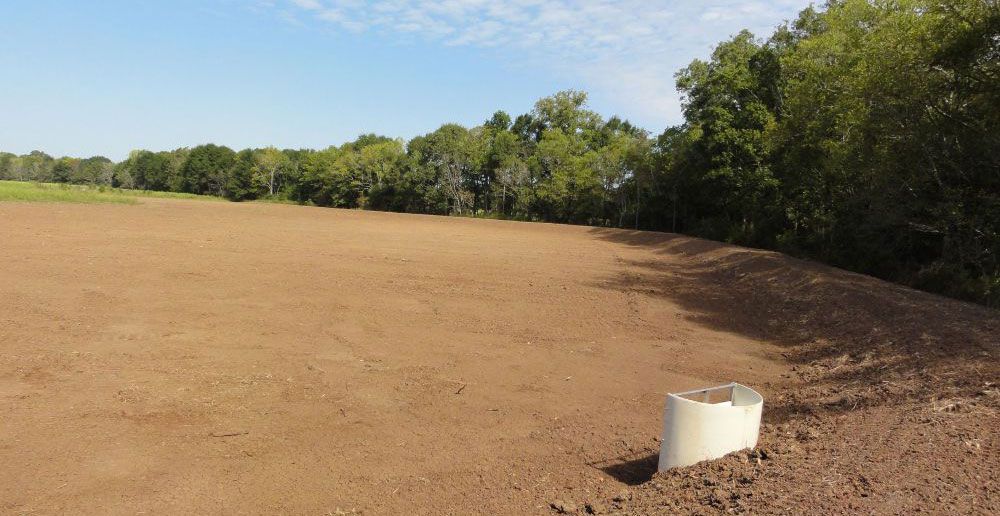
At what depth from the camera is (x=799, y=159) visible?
25188 millimetres

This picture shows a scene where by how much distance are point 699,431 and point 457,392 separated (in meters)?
3.57

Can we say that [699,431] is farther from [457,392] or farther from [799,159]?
[799,159]

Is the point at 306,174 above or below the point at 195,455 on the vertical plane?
above

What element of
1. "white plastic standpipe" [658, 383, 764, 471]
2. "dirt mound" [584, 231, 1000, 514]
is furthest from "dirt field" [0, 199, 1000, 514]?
"white plastic standpipe" [658, 383, 764, 471]

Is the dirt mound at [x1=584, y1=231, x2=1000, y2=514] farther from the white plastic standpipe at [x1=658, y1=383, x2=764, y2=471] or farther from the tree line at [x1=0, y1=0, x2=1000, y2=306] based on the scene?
the tree line at [x1=0, y1=0, x2=1000, y2=306]

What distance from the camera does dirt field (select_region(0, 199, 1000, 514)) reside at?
447cm

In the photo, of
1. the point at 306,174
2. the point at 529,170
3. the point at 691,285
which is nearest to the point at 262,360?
the point at 691,285

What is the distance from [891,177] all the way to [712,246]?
12.9 meters

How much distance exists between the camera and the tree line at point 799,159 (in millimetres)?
14570

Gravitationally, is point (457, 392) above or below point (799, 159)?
below

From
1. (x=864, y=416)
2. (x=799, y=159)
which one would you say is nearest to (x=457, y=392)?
(x=864, y=416)

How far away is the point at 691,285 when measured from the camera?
18672 mm

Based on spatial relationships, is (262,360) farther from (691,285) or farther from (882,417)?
(691,285)

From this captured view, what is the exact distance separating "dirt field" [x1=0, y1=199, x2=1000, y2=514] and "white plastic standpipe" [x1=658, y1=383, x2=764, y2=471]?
0.60 ft
